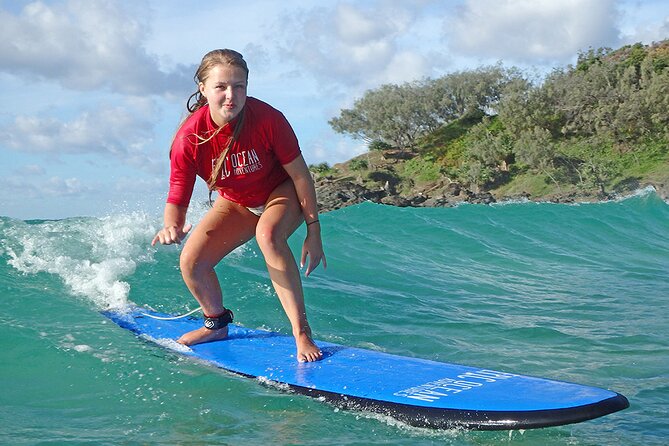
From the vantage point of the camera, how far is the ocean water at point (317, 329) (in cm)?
320

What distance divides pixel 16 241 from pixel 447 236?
7619 millimetres

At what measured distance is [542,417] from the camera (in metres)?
2.92

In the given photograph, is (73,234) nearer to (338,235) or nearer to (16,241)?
(16,241)

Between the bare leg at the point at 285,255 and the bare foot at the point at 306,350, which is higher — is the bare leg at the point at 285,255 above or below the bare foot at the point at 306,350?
above

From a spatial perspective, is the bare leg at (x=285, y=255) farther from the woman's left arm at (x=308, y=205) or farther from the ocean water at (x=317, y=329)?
the ocean water at (x=317, y=329)

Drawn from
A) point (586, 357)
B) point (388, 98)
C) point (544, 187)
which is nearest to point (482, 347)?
point (586, 357)

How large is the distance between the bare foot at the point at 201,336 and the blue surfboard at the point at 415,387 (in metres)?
0.06

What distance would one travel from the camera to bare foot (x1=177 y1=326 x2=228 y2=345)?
14.7ft

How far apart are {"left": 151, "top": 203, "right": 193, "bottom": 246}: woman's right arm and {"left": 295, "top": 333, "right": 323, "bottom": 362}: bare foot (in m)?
0.88

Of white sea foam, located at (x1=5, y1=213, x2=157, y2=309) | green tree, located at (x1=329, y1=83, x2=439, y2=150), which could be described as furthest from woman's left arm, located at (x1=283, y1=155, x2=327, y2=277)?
green tree, located at (x1=329, y1=83, x2=439, y2=150)

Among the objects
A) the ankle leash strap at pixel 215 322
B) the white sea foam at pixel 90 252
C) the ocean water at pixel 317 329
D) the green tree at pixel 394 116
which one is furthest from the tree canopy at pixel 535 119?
the ankle leash strap at pixel 215 322

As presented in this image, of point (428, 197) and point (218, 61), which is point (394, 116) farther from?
point (218, 61)

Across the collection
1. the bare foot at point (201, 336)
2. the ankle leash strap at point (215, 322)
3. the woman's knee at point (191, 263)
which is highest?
the woman's knee at point (191, 263)

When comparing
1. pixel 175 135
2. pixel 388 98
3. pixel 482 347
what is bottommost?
pixel 482 347
